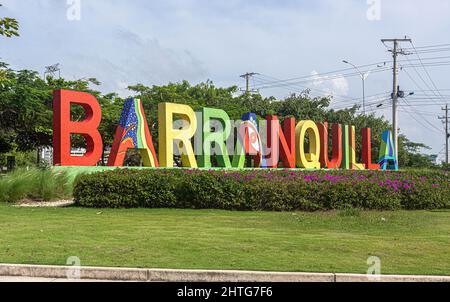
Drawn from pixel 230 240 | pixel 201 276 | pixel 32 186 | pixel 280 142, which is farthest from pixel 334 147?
pixel 201 276

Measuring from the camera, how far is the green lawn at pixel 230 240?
759 centimetres

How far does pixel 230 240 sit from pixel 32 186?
9.78 meters

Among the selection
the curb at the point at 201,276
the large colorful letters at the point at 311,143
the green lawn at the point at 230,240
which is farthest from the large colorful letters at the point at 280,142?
the curb at the point at 201,276

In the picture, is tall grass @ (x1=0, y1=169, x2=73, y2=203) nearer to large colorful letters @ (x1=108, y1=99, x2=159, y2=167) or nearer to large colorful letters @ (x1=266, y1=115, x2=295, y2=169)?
large colorful letters @ (x1=108, y1=99, x2=159, y2=167)

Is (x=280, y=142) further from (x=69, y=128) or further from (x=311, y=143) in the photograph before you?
(x=69, y=128)

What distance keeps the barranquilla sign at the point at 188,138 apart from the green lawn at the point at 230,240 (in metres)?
5.21

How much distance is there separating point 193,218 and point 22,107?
61.8 ft

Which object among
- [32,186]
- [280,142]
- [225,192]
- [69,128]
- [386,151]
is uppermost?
[69,128]

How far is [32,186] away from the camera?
16781mm

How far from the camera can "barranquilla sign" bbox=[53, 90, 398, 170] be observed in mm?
18438

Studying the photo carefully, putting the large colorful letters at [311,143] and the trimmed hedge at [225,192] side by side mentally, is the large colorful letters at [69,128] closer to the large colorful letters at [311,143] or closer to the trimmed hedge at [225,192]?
the trimmed hedge at [225,192]

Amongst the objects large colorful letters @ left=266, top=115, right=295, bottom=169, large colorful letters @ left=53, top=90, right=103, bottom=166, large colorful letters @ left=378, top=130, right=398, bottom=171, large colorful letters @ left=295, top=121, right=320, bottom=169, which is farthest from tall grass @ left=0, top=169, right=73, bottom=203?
large colorful letters @ left=378, top=130, right=398, bottom=171

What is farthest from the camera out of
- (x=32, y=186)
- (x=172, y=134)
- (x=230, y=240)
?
(x=172, y=134)
